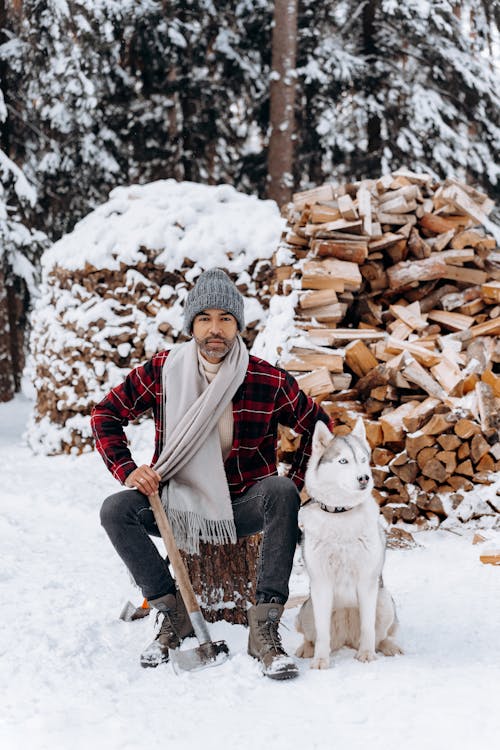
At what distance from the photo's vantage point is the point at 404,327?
498 centimetres

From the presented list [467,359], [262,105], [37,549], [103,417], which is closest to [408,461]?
[467,359]

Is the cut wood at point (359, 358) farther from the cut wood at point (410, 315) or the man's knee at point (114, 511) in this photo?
the man's knee at point (114, 511)

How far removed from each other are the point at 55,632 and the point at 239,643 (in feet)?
2.59

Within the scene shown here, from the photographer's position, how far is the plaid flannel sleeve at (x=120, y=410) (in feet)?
9.29

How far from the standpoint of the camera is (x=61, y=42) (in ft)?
34.4

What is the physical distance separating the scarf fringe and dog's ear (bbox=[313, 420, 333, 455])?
0.50 metres

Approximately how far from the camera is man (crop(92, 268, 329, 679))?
2.62m

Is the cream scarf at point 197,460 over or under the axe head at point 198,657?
over

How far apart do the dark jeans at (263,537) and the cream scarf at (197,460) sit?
0.47ft

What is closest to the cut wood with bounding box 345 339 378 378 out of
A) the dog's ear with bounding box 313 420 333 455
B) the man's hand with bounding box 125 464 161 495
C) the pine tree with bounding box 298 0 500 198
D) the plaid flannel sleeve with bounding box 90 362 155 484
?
the plaid flannel sleeve with bounding box 90 362 155 484

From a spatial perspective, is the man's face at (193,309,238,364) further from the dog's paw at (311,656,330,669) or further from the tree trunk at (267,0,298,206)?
the tree trunk at (267,0,298,206)

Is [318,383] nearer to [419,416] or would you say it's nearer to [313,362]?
[313,362]

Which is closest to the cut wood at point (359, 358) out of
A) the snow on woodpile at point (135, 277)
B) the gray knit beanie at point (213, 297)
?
the gray knit beanie at point (213, 297)

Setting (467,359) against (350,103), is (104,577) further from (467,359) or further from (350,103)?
(350,103)
